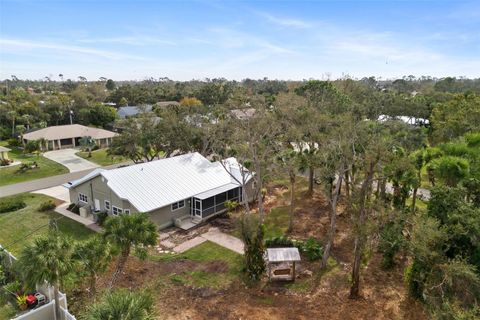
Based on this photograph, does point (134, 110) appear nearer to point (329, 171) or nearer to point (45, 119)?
point (45, 119)

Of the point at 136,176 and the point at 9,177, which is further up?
the point at 136,176

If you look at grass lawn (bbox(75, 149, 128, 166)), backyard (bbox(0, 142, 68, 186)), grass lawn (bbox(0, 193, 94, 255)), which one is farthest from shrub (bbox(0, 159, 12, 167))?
grass lawn (bbox(0, 193, 94, 255))

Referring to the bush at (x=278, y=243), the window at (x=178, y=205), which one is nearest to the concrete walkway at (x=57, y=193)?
the window at (x=178, y=205)

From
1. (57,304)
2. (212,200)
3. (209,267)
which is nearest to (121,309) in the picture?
(57,304)

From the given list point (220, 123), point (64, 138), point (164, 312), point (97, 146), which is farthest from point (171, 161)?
point (64, 138)

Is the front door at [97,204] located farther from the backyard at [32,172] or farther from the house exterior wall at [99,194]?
the backyard at [32,172]

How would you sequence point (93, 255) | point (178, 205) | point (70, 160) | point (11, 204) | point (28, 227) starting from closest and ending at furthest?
point (93, 255) → point (28, 227) → point (178, 205) → point (11, 204) → point (70, 160)

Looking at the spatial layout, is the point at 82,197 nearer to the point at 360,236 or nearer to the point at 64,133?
the point at 360,236
